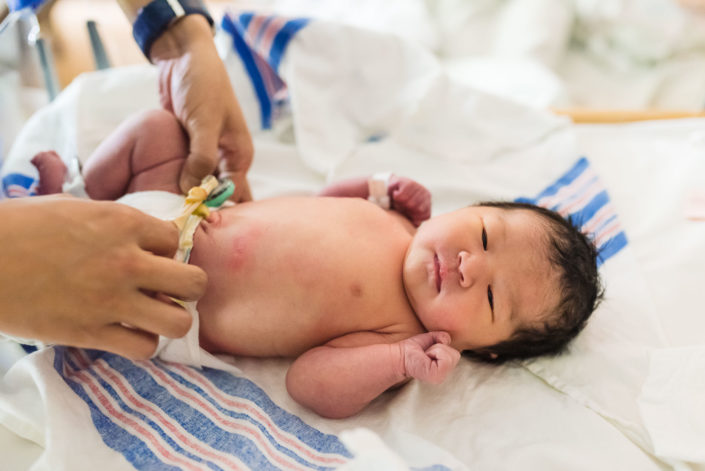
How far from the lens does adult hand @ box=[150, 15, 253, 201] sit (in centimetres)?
105

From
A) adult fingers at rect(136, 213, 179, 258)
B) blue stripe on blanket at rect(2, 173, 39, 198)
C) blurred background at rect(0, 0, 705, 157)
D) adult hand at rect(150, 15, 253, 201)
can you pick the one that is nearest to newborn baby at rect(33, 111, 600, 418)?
adult hand at rect(150, 15, 253, 201)

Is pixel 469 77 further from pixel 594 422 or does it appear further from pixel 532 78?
pixel 594 422

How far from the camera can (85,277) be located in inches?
25.2

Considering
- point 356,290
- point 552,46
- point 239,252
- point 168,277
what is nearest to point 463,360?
point 356,290

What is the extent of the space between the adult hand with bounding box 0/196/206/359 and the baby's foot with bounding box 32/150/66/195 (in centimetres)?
52

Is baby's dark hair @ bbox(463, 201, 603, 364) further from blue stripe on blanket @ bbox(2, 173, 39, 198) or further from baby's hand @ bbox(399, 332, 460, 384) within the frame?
blue stripe on blanket @ bbox(2, 173, 39, 198)

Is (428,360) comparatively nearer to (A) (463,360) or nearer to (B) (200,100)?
(A) (463,360)

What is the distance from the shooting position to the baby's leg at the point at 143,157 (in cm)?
109

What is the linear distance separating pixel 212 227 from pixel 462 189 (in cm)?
66

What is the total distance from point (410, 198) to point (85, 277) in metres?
0.73

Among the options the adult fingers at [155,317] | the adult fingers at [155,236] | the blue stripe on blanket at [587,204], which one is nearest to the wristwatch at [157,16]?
the adult fingers at [155,236]

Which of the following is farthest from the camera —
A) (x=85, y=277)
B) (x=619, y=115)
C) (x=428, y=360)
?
(x=619, y=115)

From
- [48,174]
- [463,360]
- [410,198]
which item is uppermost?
[48,174]

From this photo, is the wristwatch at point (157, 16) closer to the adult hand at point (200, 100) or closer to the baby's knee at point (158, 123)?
the adult hand at point (200, 100)
